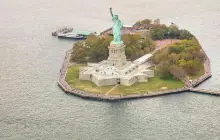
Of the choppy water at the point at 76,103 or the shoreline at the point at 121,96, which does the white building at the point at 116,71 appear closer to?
the shoreline at the point at 121,96

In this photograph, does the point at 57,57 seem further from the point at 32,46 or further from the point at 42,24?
Answer: the point at 42,24

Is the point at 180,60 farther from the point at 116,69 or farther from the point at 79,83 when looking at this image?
the point at 79,83

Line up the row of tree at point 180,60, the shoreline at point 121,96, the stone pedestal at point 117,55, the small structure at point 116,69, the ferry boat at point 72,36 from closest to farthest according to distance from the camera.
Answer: the shoreline at point 121,96 < the small structure at point 116,69 < the row of tree at point 180,60 < the stone pedestal at point 117,55 < the ferry boat at point 72,36

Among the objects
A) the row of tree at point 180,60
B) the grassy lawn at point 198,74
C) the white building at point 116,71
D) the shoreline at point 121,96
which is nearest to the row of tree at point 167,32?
the row of tree at point 180,60

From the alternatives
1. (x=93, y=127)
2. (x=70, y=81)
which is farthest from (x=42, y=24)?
(x=93, y=127)

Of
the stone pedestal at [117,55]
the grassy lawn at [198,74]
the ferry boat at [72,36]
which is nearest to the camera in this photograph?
the grassy lawn at [198,74]

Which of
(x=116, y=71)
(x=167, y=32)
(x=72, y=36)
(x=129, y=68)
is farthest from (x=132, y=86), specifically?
(x=72, y=36)

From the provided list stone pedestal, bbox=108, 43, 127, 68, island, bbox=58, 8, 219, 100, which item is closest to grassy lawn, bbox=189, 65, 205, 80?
island, bbox=58, 8, 219, 100
